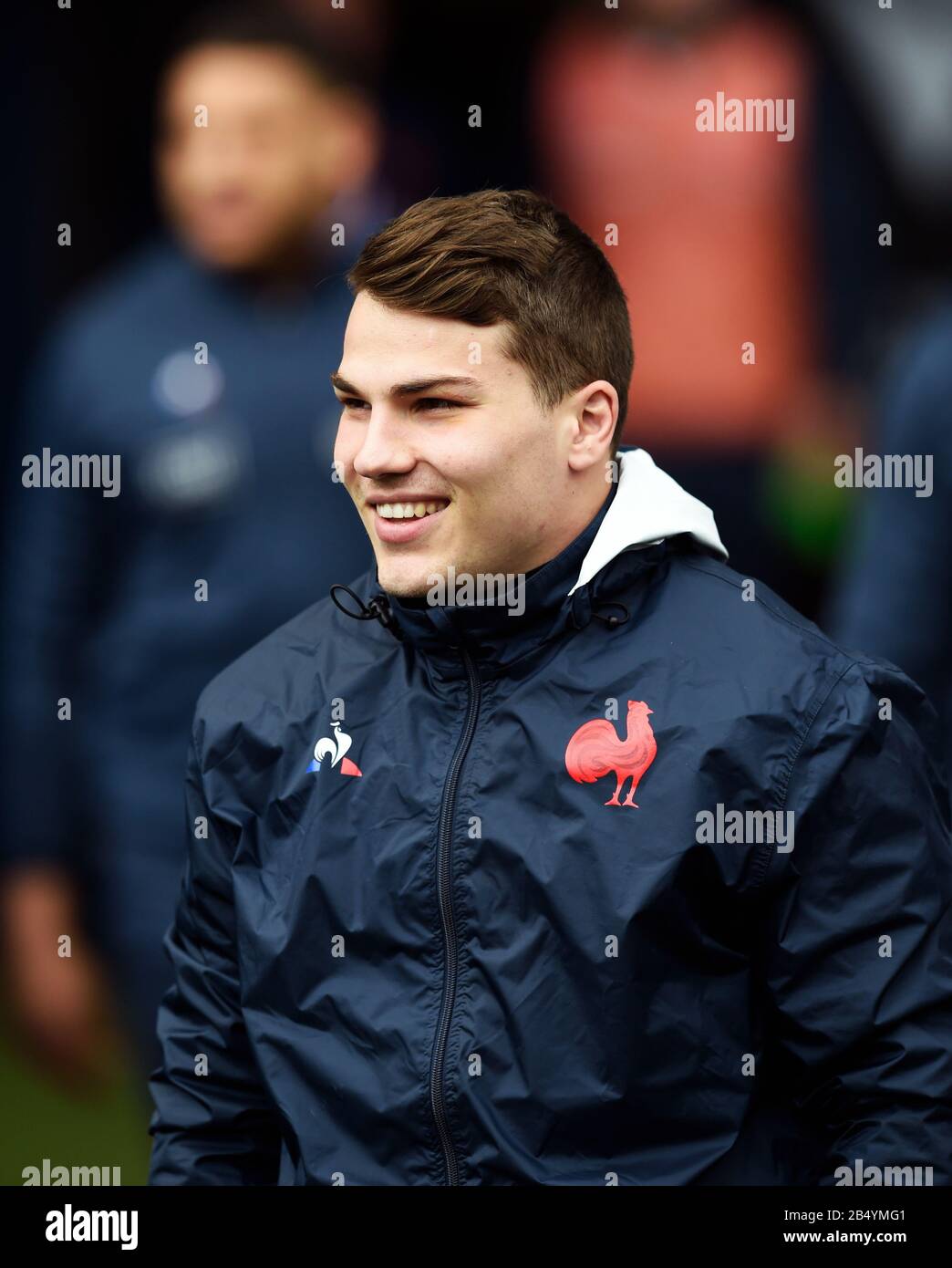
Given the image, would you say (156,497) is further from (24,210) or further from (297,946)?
(297,946)

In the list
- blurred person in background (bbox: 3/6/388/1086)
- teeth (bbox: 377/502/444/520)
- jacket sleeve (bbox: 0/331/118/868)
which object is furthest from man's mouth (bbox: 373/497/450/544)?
jacket sleeve (bbox: 0/331/118/868)

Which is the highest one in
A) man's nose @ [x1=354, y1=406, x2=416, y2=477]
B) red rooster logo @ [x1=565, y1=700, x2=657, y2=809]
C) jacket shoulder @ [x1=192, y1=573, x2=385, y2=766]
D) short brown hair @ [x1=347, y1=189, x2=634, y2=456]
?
short brown hair @ [x1=347, y1=189, x2=634, y2=456]

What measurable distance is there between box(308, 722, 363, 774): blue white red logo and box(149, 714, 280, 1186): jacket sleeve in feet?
0.43

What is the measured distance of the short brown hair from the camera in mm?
2111

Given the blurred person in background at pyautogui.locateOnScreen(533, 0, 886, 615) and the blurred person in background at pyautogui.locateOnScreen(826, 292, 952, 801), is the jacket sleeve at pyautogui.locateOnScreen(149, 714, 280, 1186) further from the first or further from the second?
the blurred person in background at pyautogui.locateOnScreen(533, 0, 886, 615)

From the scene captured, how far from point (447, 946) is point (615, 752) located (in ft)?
0.88

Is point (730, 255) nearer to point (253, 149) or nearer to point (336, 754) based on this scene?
point (253, 149)

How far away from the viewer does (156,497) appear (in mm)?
4102

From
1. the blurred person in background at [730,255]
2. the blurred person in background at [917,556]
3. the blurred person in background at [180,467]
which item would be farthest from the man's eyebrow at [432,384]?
the blurred person in background at [730,255]

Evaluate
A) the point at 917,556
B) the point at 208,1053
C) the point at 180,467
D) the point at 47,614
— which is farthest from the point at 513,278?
the point at 47,614

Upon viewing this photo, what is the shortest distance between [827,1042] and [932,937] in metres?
0.15

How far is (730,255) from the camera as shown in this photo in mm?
4203

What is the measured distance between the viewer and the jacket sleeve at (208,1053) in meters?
2.27
